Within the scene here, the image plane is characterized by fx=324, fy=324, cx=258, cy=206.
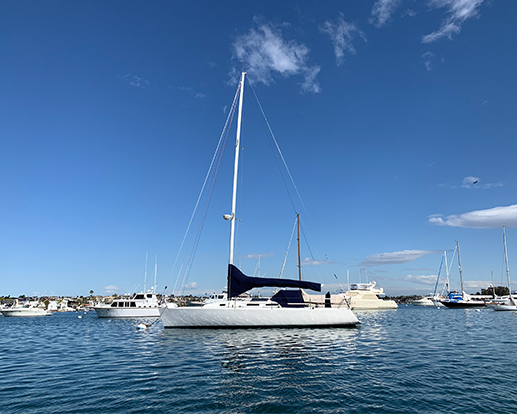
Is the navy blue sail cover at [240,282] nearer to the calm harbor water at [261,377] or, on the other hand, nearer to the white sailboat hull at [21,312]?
the calm harbor water at [261,377]

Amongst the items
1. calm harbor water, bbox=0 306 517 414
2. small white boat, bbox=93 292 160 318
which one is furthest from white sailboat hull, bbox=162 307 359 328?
small white boat, bbox=93 292 160 318

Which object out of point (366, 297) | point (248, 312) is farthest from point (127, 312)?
point (366, 297)

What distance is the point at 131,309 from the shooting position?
4575cm

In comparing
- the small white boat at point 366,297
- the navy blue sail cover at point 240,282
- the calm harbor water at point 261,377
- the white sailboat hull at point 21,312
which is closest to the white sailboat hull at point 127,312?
the white sailboat hull at point 21,312

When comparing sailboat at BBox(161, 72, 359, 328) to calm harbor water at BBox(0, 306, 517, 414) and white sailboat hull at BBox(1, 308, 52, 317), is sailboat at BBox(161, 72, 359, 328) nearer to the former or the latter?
calm harbor water at BBox(0, 306, 517, 414)

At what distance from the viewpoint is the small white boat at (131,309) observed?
→ 46031 millimetres

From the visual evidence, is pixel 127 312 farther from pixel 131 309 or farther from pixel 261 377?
pixel 261 377

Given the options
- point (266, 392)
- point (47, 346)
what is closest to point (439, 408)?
point (266, 392)

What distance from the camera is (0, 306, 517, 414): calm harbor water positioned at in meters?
7.86

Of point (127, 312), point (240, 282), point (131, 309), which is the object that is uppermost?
point (240, 282)

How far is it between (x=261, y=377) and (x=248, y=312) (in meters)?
12.9

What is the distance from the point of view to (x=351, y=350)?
15688 mm

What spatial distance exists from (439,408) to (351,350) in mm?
8354

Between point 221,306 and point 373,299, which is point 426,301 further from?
point 221,306
